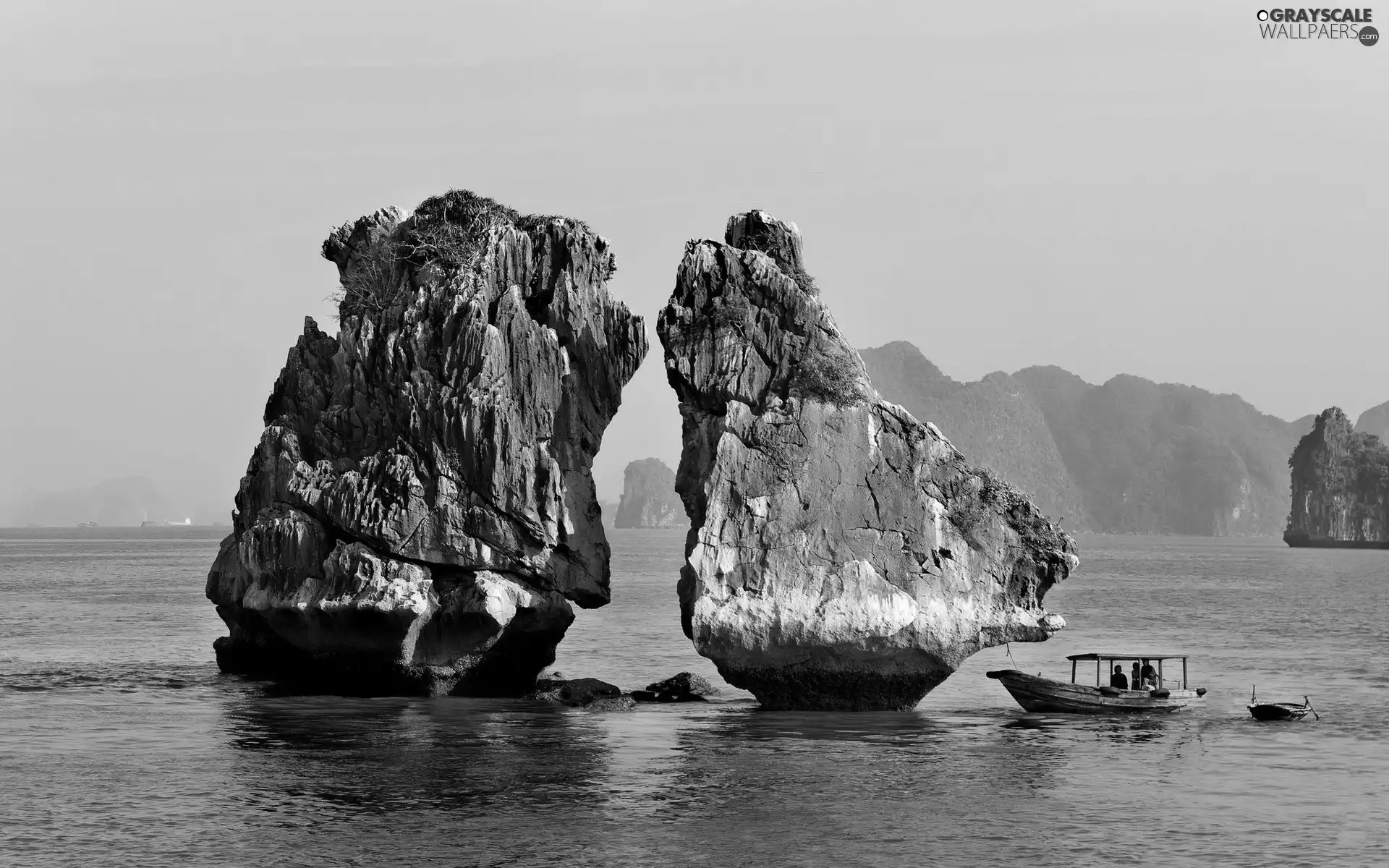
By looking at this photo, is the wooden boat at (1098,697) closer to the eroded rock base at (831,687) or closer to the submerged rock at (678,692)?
the eroded rock base at (831,687)

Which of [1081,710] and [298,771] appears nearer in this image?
[298,771]

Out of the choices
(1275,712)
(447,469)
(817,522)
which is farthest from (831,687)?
(1275,712)

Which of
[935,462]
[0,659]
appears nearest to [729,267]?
[935,462]

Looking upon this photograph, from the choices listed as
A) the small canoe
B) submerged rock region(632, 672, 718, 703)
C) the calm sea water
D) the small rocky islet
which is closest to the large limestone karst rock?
the small rocky islet

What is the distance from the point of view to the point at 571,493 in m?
47.6

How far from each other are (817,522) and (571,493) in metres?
8.72

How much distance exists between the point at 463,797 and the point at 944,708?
738 inches

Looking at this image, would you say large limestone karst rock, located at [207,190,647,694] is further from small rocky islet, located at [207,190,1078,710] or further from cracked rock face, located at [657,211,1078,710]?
cracked rock face, located at [657,211,1078,710]

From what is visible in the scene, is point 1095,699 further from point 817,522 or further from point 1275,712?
point 817,522

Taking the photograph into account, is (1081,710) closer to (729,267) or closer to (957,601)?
(957,601)

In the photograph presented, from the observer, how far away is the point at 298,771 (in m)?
35.2

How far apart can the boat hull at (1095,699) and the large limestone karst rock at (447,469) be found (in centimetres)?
1337

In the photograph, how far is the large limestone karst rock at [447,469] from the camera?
150 ft

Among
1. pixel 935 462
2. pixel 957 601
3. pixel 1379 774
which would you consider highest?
pixel 935 462
